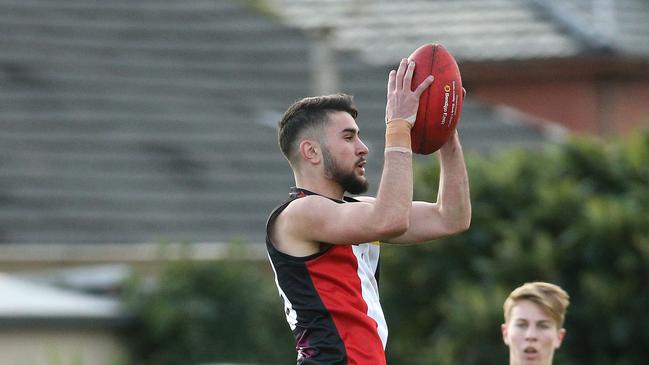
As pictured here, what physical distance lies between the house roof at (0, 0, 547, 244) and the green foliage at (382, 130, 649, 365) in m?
2.58

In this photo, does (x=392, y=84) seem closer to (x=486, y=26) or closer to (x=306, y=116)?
(x=306, y=116)

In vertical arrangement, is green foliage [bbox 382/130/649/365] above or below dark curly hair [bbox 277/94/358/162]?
below

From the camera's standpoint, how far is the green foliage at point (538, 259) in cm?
1123

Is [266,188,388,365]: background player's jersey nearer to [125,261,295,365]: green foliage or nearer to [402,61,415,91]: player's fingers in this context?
[402,61,415,91]: player's fingers

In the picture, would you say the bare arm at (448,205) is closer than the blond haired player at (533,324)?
Yes

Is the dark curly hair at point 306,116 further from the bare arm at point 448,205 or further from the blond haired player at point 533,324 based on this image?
the blond haired player at point 533,324

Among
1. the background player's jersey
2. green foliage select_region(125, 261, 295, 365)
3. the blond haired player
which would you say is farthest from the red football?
green foliage select_region(125, 261, 295, 365)

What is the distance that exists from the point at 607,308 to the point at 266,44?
295 inches

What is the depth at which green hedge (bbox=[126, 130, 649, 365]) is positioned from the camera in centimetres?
1125

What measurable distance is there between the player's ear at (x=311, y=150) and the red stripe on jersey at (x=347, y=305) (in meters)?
0.32

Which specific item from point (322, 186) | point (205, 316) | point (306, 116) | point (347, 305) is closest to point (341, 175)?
point (322, 186)

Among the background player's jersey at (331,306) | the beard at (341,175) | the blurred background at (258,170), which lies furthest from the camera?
the blurred background at (258,170)

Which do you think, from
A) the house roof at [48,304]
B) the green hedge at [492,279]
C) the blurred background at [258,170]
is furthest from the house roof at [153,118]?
the green hedge at [492,279]

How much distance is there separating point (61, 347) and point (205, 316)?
110 centimetres
